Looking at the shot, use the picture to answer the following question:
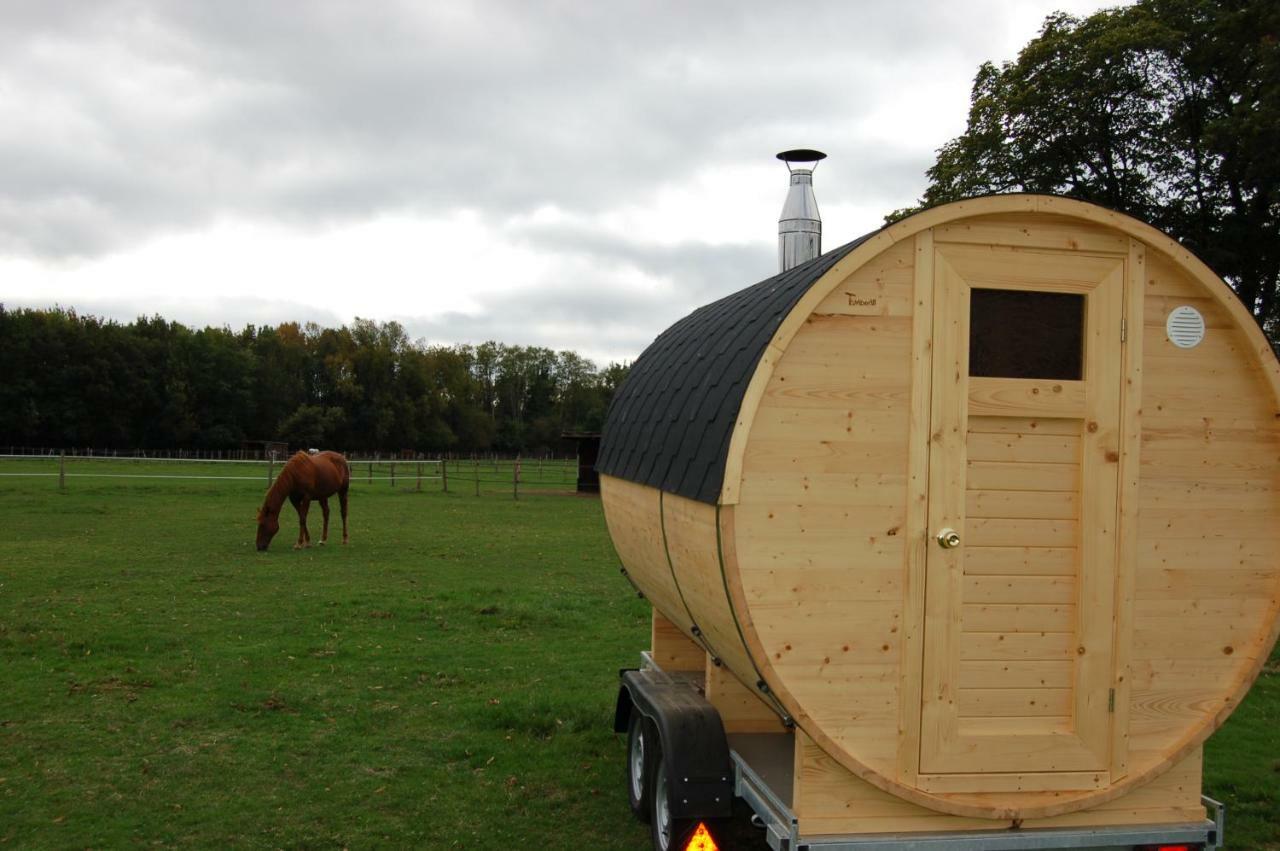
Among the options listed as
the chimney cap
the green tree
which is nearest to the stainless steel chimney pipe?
the chimney cap

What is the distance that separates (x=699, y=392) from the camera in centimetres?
488

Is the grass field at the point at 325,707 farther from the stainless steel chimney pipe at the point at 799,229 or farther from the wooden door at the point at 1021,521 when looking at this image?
the stainless steel chimney pipe at the point at 799,229

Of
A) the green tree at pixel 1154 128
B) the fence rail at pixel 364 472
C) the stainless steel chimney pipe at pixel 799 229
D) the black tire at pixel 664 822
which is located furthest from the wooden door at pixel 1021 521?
the fence rail at pixel 364 472

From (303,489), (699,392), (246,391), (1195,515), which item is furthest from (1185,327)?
(246,391)

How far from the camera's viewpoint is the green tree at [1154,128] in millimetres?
18875

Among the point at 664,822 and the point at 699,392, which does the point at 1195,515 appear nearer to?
the point at 699,392

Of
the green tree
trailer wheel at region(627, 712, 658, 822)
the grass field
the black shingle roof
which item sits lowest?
the grass field

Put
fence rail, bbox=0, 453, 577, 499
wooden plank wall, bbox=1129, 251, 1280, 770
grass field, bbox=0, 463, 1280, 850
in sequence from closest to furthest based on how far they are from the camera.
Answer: wooden plank wall, bbox=1129, 251, 1280, 770 → grass field, bbox=0, 463, 1280, 850 → fence rail, bbox=0, 453, 577, 499

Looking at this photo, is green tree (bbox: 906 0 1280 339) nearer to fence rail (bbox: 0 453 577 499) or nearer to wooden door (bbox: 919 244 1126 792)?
wooden door (bbox: 919 244 1126 792)

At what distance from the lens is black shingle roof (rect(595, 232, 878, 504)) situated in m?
4.15

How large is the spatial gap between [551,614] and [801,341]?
29.0 ft

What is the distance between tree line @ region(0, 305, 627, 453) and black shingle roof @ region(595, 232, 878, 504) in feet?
253

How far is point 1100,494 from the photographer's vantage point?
4.17 m

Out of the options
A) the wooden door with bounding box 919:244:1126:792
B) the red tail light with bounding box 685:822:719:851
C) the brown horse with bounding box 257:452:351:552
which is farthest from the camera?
the brown horse with bounding box 257:452:351:552
